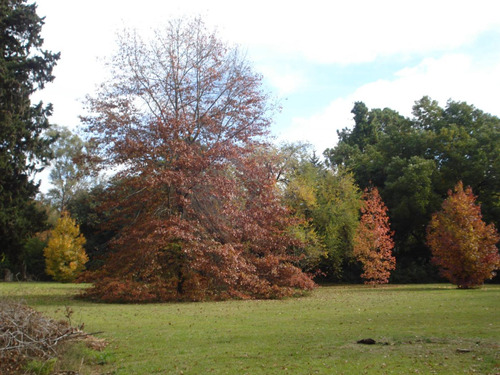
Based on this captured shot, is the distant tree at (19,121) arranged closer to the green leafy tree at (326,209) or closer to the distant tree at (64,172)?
the green leafy tree at (326,209)

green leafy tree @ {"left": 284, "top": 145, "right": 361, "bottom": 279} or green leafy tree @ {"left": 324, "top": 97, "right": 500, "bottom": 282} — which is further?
green leafy tree @ {"left": 324, "top": 97, "right": 500, "bottom": 282}

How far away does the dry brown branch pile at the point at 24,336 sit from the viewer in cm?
721

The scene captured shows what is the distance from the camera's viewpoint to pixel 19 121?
69.8ft

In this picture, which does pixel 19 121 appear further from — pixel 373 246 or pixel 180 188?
pixel 373 246

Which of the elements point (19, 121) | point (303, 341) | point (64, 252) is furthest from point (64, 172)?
point (303, 341)

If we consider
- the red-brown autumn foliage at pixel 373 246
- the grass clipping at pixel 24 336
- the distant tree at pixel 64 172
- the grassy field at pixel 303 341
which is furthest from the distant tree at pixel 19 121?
the distant tree at pixel 64 172

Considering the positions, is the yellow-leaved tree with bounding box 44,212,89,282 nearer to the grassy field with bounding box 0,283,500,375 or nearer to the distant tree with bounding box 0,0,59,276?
the distant tree with bounding box 0,0,59,276

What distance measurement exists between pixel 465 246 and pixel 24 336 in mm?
22465

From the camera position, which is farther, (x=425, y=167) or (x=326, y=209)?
(x=425, y=167)

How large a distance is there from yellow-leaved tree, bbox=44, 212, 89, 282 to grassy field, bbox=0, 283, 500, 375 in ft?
89.0

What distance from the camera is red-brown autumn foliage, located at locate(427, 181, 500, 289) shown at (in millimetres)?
23797

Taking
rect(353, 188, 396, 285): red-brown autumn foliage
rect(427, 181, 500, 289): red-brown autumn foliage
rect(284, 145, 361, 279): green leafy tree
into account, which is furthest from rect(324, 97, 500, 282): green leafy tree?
rect(427, 181, 500, 289): red-brown autumn foliage

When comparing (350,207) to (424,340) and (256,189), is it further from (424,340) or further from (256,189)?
(424,340)

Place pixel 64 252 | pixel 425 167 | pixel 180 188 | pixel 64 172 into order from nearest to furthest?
1. pixel 180 188
2. pixel 425 167
3. pixel 64 252
4. pixel 64 172
